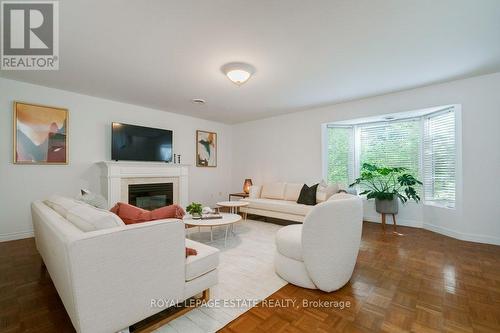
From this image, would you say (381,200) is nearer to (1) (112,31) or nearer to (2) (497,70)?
(2) (497,70)

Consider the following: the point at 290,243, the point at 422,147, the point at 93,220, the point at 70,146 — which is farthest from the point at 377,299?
the point at 70,146

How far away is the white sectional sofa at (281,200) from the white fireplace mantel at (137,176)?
161cm

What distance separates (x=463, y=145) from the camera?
138 inches

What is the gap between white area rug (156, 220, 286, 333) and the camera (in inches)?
63.4

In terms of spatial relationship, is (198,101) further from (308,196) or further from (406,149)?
(406,149)

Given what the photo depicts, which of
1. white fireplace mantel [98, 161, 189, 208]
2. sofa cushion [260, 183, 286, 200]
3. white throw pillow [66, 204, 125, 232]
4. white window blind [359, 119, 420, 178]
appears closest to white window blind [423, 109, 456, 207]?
white window blind [359, 119, 420, 178]

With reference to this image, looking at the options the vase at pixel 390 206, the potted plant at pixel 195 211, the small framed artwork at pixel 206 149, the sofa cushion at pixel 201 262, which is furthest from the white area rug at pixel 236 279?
the small framed artwork at pixel 206 149

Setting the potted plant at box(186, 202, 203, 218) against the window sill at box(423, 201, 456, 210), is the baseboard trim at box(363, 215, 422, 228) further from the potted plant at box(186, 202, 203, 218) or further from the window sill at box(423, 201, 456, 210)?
the potted plant at box(186, 202, 203, 218)

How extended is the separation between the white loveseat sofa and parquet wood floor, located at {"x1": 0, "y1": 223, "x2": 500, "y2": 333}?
53 centimetres

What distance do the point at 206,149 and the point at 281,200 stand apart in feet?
8.62

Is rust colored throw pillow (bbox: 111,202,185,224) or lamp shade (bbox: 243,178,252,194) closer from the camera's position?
rust colored throw pillow (bbox: 111,202,185,224)

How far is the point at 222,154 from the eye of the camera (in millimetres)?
6750

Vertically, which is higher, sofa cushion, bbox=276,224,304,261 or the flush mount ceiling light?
the flush mount ceiling light

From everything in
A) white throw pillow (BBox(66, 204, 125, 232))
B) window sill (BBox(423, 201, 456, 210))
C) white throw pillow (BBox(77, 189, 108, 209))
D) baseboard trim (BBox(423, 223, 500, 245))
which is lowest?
baseboard trim (BBox(423, 223, 500, 245))
